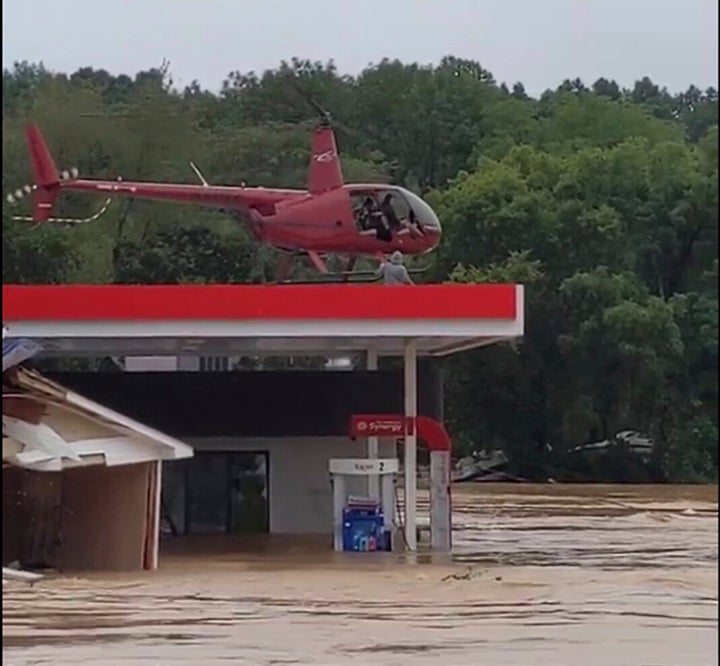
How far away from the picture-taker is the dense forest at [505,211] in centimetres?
234

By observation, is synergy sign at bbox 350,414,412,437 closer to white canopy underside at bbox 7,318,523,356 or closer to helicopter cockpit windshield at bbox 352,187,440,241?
white canopy underside at bbox 7,318,523,356

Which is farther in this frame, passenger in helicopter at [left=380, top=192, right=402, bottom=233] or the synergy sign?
passenger in helicopter at [left=380, top=192, right=402, bottom=233]

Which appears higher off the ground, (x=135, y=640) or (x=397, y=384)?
(x=397, y=384)

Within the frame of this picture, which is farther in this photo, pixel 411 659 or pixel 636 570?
pixel 636 570

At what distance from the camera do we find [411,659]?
249 inches

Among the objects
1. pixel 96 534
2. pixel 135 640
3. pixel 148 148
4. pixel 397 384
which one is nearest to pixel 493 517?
pixel 397 384

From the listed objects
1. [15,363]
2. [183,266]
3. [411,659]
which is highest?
[183,266]

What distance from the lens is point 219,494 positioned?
38.8 feet

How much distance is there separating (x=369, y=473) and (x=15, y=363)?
8.81 m

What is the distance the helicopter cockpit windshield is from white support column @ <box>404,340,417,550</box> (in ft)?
2.80

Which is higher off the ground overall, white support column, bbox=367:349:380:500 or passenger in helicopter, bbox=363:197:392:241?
passenger in helicopter, bbox=363:197:392:241

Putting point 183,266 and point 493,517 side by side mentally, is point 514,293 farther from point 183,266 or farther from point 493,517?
point 493,517

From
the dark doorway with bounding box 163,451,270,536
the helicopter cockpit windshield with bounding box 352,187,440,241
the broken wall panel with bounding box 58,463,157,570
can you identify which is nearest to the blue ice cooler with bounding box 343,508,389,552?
the dark doorway with bounding box 163,451,270,536

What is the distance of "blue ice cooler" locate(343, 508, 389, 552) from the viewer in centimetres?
1085
